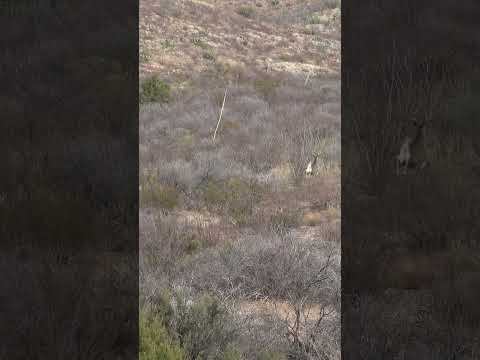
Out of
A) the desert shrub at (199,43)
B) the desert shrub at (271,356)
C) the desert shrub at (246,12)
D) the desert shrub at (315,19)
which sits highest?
the desert shrub at (271,356)

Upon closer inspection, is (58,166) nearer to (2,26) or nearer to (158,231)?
(158,231)

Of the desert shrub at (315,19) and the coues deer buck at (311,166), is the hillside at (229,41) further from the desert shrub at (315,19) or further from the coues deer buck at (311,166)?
the coues deer buck at (311,166)

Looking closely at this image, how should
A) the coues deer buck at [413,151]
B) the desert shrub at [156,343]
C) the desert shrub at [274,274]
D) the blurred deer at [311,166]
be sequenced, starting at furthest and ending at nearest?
the blurred deer at [311,166] < the coues deer buck at [413,151] < the desert shrub at [274,274] < the desert shrub at [156,343]

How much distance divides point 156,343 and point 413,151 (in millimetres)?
2547

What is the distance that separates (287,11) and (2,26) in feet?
87.4

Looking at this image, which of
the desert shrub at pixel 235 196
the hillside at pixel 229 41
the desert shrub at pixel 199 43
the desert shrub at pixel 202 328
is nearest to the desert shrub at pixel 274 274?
the desert shrub at pixel 202 328

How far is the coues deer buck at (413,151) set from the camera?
429 cm

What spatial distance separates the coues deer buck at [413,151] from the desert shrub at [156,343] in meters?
2.25

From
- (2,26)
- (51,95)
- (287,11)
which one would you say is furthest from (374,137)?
(287,11)

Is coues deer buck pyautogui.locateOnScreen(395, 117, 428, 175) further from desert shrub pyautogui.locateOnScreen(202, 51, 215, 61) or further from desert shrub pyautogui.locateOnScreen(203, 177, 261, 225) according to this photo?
desert shrub pyautogui.locateOnScreen(202, 51, 215, 61)

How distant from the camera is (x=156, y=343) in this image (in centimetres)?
275

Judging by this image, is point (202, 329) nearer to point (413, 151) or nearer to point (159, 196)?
point (413, 151)

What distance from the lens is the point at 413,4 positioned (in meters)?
6.79

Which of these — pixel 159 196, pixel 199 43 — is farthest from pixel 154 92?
pixel 199 43
